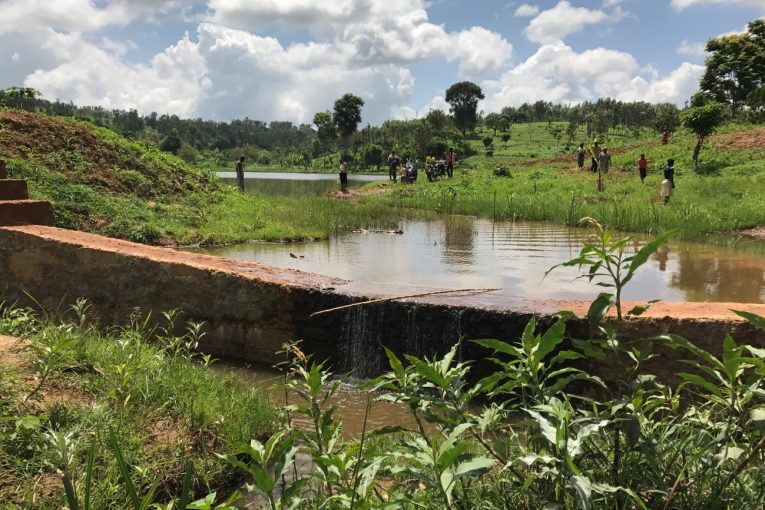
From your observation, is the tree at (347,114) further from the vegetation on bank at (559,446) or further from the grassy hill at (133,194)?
the vegetation on bank at (559,446)

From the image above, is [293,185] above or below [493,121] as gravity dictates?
below

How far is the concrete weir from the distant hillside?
4977mm

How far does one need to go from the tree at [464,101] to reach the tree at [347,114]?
43.0ft

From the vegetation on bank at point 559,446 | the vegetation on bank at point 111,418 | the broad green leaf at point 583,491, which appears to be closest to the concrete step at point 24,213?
the vegetation on bank at point 111,418

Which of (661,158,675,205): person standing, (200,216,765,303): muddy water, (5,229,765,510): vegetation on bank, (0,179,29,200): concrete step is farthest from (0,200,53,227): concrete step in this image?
(661,158,675,205): person standing

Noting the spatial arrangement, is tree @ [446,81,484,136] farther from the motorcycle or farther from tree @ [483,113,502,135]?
the motorcycle

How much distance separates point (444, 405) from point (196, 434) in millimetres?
2095

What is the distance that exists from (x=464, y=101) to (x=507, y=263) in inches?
2738

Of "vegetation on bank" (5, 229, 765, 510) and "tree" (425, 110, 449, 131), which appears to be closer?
"vegetation on bank" (5, 229, 765, 510)

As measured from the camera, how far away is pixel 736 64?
119 ft

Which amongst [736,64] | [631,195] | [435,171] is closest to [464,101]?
[736,64]

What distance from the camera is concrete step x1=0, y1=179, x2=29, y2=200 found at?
7113 mm

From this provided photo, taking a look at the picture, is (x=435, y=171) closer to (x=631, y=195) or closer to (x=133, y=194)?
(x=631, y=195)

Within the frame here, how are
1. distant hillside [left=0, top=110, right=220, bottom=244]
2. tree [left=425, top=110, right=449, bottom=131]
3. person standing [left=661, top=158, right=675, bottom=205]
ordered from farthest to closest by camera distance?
1. tree [left=425, top=110, right=449, bottom=131]
2. person standing [left=661, top=158, right=675, bottom=205]
3. distant hillside [left=0, top=110, right=220, bottom=244]
